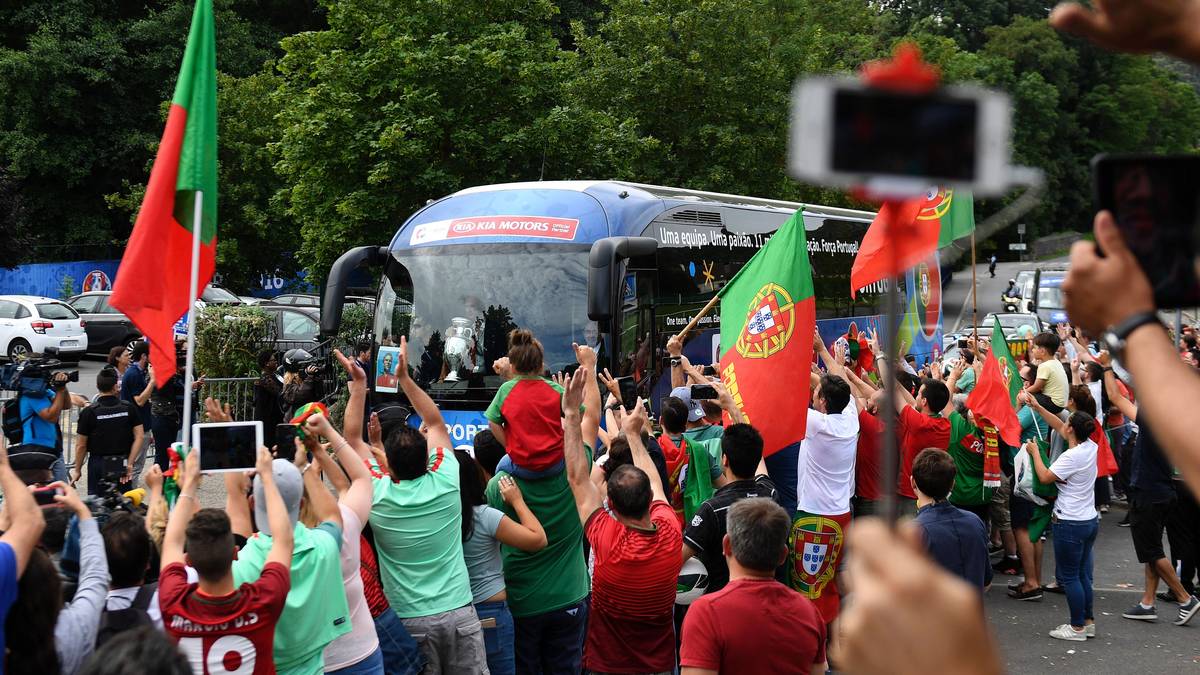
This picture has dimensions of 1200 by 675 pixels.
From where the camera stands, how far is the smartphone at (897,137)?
125cm

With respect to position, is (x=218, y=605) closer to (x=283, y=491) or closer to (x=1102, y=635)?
(x=283, y=491)

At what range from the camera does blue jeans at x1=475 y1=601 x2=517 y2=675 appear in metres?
5.52

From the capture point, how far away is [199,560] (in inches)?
142

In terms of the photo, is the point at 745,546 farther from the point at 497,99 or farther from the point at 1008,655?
the point at 497,99

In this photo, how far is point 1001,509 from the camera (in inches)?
413

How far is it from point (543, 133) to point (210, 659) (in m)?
17.7

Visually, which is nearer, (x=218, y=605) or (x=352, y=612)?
(x=218, y=605)

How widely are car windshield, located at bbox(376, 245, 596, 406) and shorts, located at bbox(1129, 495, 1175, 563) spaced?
5040mm

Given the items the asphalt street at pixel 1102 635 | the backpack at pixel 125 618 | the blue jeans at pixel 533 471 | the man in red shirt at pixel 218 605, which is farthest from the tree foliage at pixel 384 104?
the backpack at pixel 125 618

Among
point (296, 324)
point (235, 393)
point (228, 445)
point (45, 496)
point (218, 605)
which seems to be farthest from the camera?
point (296, 324)

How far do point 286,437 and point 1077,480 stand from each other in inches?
244

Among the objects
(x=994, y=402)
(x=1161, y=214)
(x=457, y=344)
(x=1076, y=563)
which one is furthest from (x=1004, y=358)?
(x=1161, y=214)

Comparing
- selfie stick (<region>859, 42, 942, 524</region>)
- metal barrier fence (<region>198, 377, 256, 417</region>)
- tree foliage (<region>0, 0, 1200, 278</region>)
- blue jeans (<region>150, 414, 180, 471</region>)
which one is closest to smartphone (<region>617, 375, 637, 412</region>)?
tree foliage (<region>0, 0, 1200, 278</region>)

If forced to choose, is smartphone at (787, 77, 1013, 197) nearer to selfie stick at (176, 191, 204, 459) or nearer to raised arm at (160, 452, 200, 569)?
raised arm at (160, 452, 200, 569)
